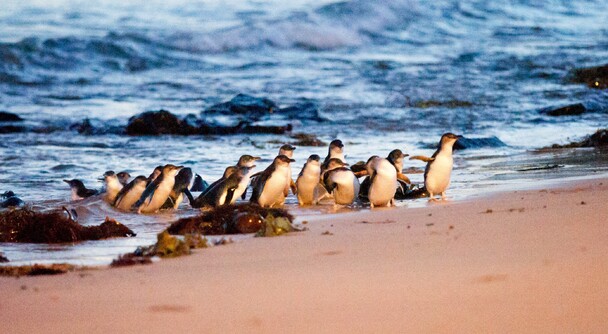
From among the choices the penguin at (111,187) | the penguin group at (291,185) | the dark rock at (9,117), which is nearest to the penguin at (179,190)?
the penguin group at (291,185)

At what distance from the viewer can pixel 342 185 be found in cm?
905

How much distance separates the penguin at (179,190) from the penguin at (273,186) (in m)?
0.79

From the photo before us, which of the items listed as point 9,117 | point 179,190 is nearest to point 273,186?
point 179,190

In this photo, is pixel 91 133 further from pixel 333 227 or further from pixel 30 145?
pixel 333 227

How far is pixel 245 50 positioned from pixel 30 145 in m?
16.4

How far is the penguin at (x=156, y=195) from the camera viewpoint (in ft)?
31.4

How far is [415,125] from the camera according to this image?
54.0 feet

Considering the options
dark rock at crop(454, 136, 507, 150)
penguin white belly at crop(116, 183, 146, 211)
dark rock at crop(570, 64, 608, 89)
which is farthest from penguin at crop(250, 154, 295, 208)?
dark rock at crop(570, 64, 608, 89)

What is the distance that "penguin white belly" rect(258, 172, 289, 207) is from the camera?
30.8 feet

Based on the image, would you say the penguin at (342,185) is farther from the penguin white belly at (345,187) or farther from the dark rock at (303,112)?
the dark rock at (303,112)

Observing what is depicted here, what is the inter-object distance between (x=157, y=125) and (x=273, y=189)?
24.6 ft

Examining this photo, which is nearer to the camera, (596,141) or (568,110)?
(596,141)

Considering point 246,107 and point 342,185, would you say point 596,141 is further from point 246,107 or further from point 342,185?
point 246,107

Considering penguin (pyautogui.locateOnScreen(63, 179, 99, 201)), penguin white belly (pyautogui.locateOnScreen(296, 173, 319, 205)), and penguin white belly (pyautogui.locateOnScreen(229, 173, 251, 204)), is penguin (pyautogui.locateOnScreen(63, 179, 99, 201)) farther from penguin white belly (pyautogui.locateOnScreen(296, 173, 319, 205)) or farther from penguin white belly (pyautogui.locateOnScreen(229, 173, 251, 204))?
penguin white belly (pyautogui.locateOnScreen(296, 173, 319, 205))
